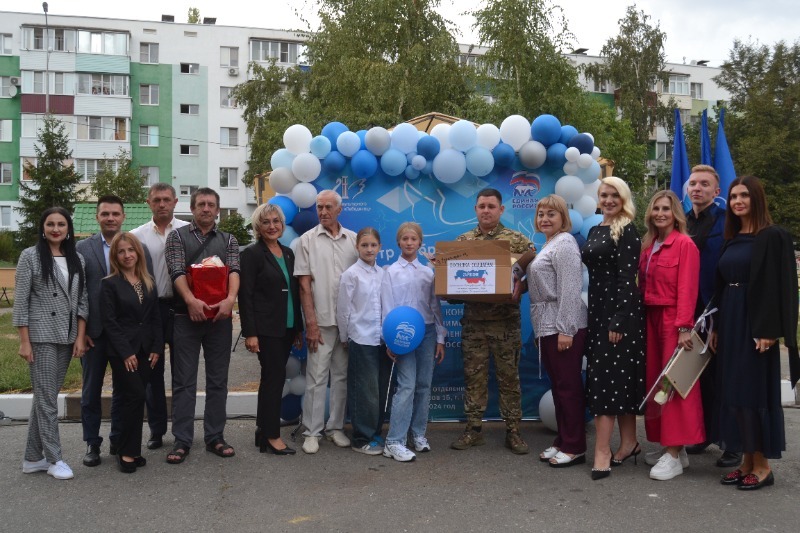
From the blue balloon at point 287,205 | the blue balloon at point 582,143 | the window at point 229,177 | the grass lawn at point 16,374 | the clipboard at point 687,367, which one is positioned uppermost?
the window at point 229,177

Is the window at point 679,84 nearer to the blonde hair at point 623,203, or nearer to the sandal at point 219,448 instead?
the blonde hair at point 623,203

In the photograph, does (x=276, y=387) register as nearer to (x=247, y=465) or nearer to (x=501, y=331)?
(x=247, y=465)

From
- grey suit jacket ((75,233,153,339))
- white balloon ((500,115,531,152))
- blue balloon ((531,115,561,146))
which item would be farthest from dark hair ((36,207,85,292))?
blue balloon ((531,115,561,146))

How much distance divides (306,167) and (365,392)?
6.22 ft

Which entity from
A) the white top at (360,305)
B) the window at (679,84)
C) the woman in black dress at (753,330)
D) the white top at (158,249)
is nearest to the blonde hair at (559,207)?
the woman in black dress at (753,330)

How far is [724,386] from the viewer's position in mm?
4957

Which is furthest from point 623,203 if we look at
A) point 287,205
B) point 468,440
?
point 287,205

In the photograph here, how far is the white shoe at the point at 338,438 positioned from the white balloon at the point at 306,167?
208 centimetres

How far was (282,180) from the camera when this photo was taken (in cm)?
626

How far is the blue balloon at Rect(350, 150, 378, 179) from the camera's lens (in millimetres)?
6227

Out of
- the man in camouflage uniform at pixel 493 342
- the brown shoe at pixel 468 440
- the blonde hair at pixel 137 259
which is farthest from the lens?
the brown shoe at pixel 468 440

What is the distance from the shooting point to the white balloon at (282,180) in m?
6.25

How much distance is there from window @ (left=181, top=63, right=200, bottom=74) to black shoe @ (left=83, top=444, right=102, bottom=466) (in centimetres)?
4370

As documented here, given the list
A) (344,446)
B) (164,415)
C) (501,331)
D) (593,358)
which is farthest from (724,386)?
(164,415)
